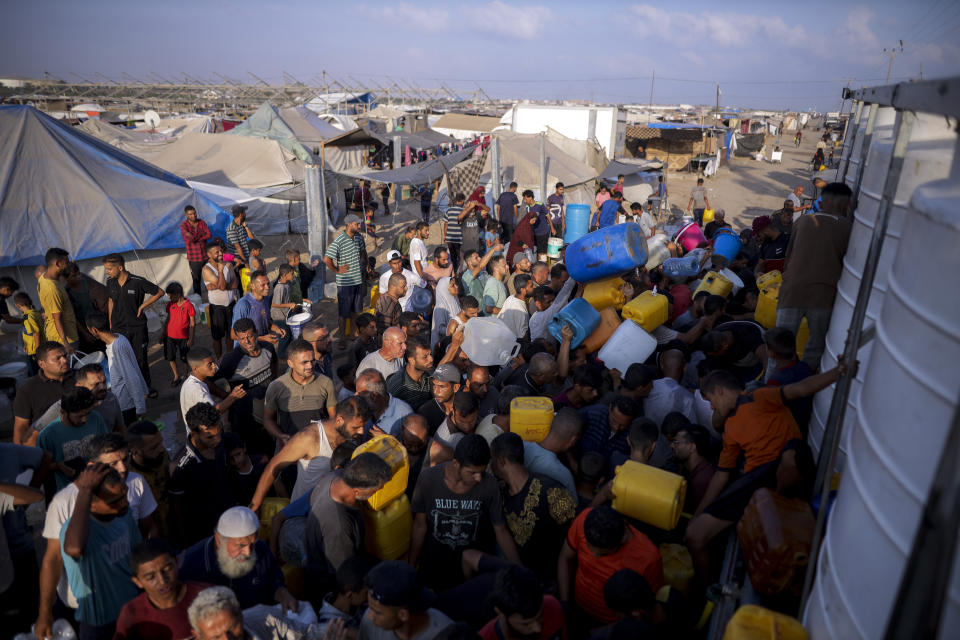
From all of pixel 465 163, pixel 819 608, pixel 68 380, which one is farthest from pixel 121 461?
pixel 465 163

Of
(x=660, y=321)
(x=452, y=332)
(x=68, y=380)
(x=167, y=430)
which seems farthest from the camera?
(x=167, y=430)

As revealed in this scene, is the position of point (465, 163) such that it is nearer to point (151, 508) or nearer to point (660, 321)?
point (660, 321)

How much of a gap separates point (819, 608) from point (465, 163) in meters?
14.5

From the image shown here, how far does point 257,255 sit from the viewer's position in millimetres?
8258

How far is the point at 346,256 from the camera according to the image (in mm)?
8328

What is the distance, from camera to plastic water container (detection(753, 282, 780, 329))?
5241 millimetres

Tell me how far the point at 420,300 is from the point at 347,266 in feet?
5.02

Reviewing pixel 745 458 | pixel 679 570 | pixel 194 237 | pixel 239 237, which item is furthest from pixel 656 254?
pixel 194 237

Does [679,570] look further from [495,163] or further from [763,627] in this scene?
[495,163]

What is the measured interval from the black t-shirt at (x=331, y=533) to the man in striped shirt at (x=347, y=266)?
5.53 metres

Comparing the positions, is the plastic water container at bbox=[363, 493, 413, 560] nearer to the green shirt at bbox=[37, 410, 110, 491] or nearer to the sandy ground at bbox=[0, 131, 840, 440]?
the green shirt at bbox=[37, 410, 110, 491]

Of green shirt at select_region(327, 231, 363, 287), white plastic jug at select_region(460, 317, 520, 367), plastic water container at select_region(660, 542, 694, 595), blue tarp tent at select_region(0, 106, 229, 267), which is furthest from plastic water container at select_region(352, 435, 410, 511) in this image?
blue tarp tent at select_region(0, 106, 229, 267)

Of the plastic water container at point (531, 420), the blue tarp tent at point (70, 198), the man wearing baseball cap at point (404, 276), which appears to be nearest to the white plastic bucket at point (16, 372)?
the blue tarp tent at point (70, 198)

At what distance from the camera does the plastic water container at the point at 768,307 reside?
5241 mm
